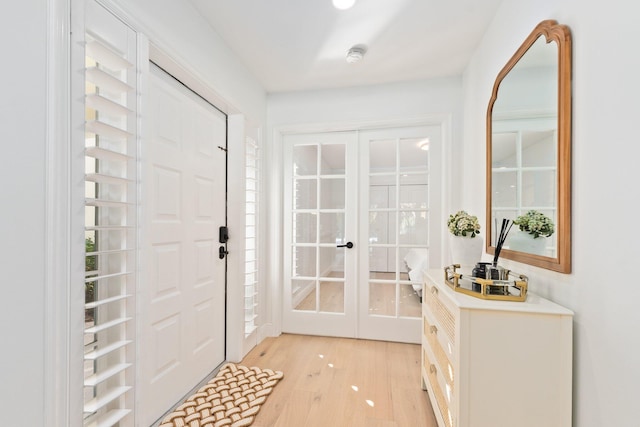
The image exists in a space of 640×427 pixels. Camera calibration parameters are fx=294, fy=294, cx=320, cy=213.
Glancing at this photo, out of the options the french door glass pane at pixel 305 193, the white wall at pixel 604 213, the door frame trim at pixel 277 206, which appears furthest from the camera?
the french door glass pane at pixel 305 193

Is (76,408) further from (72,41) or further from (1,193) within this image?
(72,41)

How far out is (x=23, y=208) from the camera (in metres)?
0.96

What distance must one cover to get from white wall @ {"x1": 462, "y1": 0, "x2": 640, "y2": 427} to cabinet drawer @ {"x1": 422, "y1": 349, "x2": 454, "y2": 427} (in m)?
0.49

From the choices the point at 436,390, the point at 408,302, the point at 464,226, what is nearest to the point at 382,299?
the point at 408,302

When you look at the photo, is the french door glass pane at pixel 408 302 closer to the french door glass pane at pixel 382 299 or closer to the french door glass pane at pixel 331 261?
the french door glass pane at pixel 382 299

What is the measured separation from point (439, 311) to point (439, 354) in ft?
0.71

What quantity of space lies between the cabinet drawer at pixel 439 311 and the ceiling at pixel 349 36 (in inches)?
67.0

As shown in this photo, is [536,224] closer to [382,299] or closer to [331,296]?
[382,299]

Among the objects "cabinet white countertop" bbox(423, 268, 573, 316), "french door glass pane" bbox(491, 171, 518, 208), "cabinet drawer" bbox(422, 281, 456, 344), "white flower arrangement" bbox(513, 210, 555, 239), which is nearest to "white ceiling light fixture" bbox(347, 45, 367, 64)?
"french door glass pane" bbox(491, 171, 518, 208)

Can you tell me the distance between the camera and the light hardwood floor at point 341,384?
5.62ft

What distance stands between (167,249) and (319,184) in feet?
5.24

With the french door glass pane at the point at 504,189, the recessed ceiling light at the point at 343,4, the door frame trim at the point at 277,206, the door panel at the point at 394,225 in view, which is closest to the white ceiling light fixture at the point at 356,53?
the recessed ceiling light at the point at 343,4

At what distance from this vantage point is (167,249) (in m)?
1.74

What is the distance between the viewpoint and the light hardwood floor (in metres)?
1.71
